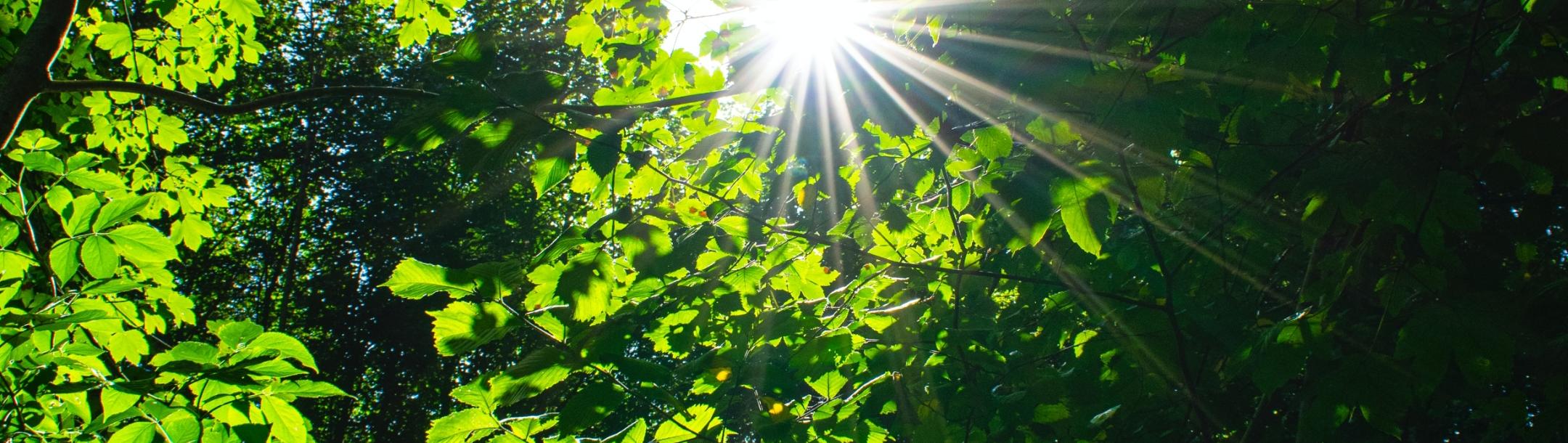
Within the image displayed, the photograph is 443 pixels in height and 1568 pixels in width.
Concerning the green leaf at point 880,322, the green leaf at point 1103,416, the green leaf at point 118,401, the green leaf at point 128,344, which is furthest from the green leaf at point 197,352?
the green leaf at point 1103,416

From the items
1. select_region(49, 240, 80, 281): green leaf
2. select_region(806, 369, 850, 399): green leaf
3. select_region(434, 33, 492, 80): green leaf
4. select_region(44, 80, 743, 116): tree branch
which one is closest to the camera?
select_region(434, 33, 492, 80): green leaf

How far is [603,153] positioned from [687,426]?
0.76 metres

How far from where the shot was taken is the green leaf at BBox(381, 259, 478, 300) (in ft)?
4.47

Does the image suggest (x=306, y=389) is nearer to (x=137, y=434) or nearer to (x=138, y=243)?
(x=137, y=434)

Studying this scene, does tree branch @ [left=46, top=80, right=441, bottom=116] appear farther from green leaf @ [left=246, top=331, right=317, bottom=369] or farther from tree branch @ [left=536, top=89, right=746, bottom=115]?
tree branch @ [left=536, top=89, right=746, bottom=115]

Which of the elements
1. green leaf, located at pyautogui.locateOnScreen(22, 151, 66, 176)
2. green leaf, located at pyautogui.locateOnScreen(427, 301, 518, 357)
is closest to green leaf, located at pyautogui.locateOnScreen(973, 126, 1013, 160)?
green leaf, located at pyautogui.locateOnScreen(427, 301, 518, 357)

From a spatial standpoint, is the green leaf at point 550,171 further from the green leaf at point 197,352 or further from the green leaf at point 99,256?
the green leaf at point 99,256

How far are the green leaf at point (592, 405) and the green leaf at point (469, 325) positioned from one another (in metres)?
0.19

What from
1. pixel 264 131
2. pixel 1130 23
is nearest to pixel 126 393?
pixel 1130 23

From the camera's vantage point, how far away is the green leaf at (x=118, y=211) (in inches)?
64.4

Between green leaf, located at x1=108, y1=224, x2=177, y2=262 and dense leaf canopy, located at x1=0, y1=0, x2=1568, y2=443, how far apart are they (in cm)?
1

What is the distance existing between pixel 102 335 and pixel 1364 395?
319 cm

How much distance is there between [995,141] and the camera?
63.7 inches

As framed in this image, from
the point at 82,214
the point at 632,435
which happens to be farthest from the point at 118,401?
the point at 632,435
